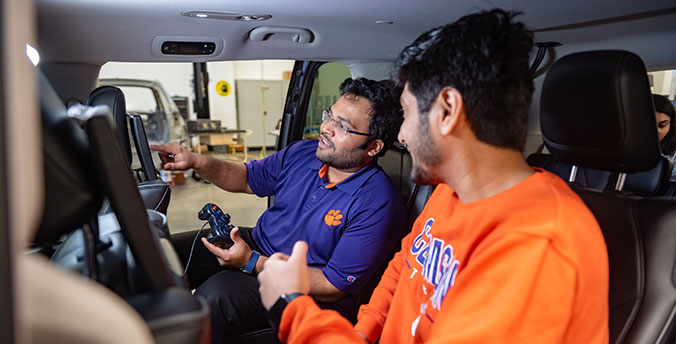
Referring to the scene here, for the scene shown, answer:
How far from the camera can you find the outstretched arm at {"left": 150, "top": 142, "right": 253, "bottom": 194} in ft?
6.66

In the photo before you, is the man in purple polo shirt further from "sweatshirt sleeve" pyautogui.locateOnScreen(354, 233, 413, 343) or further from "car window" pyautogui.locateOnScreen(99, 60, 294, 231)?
"car window" pyautogui.locateOnScreen(99, 60, 294, 231)

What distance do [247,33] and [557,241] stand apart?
171 centimetres

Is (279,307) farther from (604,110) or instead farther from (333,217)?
(604,110)

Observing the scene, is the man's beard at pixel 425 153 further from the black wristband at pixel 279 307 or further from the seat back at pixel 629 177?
the seat back at pixel 629 177

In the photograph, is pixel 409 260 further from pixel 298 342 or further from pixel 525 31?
pixel 525 31

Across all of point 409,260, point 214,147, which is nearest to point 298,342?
point 409,260

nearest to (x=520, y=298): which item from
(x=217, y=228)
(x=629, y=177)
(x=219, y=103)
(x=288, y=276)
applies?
(x=288, y=276)

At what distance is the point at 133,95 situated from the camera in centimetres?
702

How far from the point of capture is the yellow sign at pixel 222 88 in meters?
8.98

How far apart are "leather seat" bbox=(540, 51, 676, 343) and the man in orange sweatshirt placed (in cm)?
13

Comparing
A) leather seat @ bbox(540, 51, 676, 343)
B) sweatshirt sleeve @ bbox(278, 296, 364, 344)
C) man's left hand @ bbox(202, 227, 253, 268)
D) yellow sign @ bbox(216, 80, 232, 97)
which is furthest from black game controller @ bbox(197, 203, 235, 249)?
yellow sign @ bbox(216, 80, 232, 97)

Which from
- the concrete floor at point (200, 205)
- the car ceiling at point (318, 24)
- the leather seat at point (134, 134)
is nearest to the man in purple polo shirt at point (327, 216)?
the leather seat at point (134, 134)

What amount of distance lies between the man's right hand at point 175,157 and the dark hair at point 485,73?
1.43m

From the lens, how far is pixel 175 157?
80.7 inches
